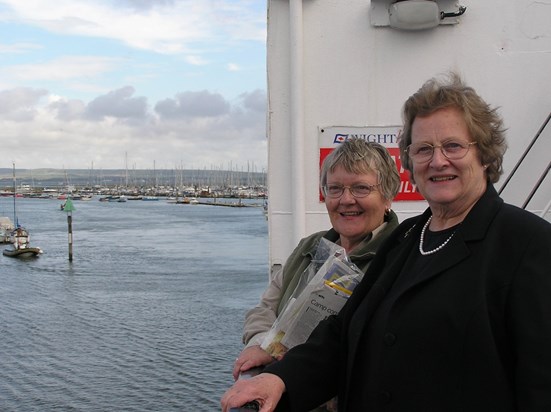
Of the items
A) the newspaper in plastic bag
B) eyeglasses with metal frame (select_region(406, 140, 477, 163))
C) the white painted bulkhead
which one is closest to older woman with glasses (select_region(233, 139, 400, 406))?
the newspaper in plastic bag

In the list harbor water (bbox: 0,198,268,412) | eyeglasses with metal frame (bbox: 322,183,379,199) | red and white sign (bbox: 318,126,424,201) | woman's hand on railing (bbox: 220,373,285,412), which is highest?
red and white sign (bbox: 318,126,424,201)

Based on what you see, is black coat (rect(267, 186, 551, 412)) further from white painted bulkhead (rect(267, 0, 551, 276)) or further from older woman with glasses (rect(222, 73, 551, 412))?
white painted bulkhead (rect(267, 0, 551, 276))

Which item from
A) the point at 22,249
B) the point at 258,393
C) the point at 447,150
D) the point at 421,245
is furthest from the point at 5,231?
the point at 447,150

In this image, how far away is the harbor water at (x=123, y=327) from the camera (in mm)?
16141

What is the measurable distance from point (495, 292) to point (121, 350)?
19.5 m

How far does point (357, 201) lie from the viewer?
241 cm

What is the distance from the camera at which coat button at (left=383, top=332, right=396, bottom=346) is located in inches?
68.3

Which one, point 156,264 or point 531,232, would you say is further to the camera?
point 156,264

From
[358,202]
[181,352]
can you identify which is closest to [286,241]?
[358,202]

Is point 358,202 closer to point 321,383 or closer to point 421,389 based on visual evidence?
point 321,383

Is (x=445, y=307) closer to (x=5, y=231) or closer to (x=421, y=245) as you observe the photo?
(x=421, y=245)

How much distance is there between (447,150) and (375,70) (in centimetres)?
267

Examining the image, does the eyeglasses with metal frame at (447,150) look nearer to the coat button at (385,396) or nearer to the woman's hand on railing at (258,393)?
the coat button at (385,396)

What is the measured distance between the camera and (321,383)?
200 cm
